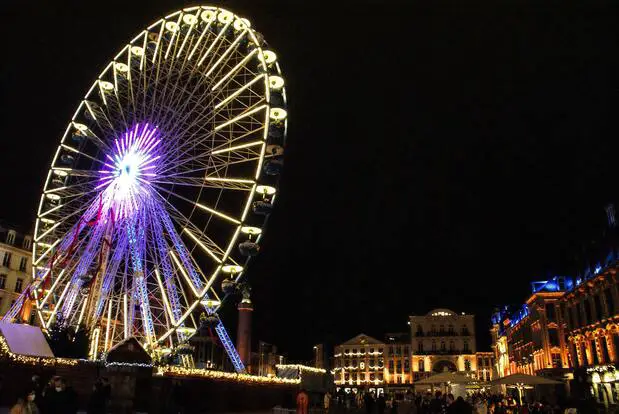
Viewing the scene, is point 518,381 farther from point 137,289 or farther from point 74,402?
point 74,402

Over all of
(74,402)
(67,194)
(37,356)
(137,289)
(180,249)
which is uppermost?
(67,194)

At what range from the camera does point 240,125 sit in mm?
34094

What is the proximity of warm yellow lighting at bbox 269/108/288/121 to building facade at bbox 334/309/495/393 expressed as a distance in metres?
83.9

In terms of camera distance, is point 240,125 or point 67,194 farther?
point 67,194

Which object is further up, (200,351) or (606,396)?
(200,351)

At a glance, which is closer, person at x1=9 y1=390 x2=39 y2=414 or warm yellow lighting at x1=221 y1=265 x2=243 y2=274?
person at x1=9 y1=390 x2=39 y2=414

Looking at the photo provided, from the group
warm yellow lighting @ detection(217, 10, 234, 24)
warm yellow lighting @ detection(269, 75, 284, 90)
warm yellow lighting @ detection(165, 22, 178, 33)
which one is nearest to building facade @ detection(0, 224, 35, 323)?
warm yellow lighting @ detection(165, 22, 178, 33)

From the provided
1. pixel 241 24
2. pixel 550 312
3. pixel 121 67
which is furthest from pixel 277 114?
pixel 550 312

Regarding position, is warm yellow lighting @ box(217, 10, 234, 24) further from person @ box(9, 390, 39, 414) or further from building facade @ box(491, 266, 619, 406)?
building facade @ box(491, 266, 619, 406)

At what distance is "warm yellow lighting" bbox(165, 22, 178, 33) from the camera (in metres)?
36.8

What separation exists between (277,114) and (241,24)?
6898 mm

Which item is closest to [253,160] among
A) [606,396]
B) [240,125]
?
[240,125]

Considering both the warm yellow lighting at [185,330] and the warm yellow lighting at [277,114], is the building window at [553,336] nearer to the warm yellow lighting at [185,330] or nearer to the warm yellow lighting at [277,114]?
the warm yellow lighting at [277,114]

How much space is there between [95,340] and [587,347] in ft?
136
